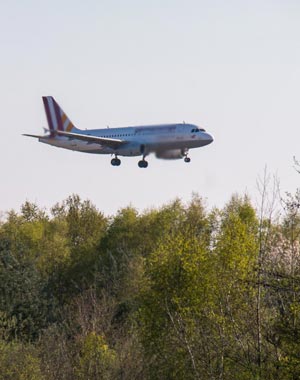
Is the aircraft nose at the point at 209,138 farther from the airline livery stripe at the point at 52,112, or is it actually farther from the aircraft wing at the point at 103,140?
the airline livery stripe at the point at 52,112

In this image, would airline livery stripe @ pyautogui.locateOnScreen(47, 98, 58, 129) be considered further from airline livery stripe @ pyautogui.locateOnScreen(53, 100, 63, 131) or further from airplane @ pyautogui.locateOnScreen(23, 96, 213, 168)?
airplane @ pyautogui.locateOnScreen(23, 96, 213, 168)

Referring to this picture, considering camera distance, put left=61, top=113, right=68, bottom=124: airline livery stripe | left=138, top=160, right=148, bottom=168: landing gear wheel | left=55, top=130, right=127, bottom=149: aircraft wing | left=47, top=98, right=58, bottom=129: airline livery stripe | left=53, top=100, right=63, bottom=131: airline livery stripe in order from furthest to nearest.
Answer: left=61, top=113, right=68, bottom=124: airline livery stripe, left=47, top=98, right=58, bottom=129: airline livery stripe, left=53, top=100, right=63, bottom=131: airline livery stripe, left=55, top=130, right=127, bottom=149: aircraft wing, left=138, top=160, right=148, bottom=168: landing gear wheel

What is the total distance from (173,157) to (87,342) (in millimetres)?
16663

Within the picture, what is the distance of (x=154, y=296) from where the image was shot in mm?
58062

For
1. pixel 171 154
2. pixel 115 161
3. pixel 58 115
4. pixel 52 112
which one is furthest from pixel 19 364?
pixel 52 112

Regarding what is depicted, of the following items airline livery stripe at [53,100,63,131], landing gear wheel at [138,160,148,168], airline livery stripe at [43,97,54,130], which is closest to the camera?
landing gear wheel at [138,160,148,168]


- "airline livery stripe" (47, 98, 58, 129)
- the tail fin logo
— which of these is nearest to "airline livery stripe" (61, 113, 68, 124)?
the tail fin logo

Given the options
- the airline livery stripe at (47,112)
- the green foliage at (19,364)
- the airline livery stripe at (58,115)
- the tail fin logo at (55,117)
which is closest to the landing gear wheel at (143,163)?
the green foliage at (19,364)

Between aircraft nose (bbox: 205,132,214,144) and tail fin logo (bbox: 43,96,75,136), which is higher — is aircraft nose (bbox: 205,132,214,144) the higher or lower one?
the lower one

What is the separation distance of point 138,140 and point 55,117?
24.9 metres

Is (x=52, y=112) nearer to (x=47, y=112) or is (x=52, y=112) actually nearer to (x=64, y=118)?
(x=47, y=112)

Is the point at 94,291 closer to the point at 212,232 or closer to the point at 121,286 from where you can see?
the point at 121,286

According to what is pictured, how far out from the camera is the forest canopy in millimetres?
30938

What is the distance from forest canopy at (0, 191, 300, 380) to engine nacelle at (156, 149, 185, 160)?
4.83 meters
